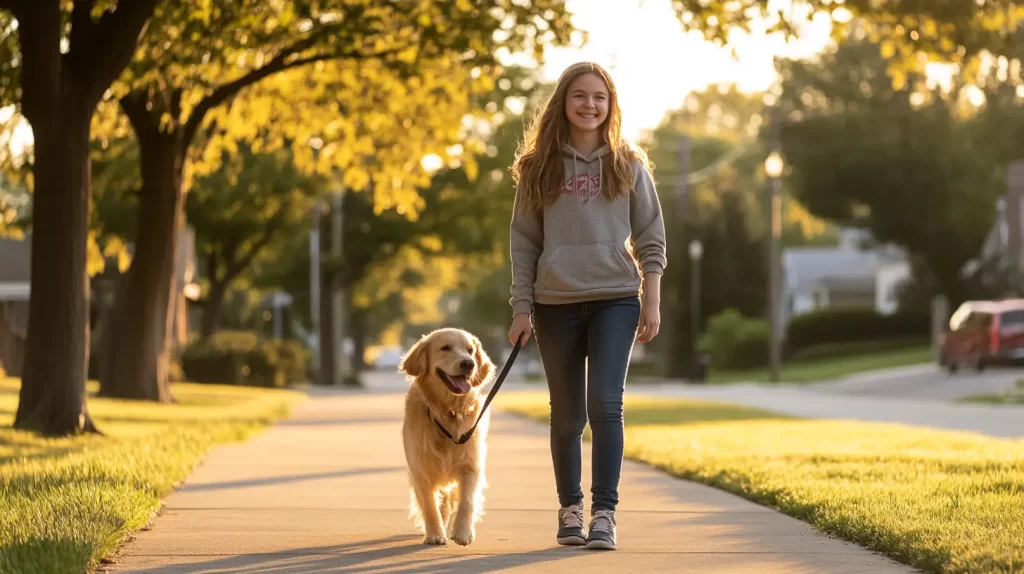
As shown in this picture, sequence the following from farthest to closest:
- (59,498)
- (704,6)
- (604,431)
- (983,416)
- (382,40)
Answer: (983,416) < (382,40) < (704,6) < (59,498) < (604,431)

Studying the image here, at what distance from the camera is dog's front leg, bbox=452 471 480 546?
8.05m

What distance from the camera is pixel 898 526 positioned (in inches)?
315

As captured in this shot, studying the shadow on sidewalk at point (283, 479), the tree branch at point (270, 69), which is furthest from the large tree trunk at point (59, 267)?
the tree branch at point (270, 69)

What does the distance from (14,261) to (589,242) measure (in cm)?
4359

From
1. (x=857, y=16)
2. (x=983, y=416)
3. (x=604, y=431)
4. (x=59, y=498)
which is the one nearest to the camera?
(x=604, y=431)

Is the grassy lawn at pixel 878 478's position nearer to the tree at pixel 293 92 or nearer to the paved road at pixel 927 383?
the tree at pixel 293 92

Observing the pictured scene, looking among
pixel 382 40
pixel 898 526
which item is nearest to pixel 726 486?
pixel 898 526

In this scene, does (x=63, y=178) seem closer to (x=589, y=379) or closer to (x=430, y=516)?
(x=430, y=516)

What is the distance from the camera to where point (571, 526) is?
309 inches

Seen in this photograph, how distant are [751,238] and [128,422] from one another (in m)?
46.0

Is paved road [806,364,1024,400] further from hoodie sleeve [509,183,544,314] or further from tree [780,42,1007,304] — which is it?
hoodie sleeve [509,183,544,314]

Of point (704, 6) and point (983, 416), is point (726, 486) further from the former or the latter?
Result: point (983, 416)

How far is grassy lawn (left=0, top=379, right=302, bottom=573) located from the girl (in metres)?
2.09

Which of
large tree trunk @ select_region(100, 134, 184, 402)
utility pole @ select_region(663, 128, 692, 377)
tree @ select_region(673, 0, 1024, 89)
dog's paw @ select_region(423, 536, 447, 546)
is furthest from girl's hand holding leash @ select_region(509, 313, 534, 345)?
utility pole @ select_region(663, 128, 692, 377)
